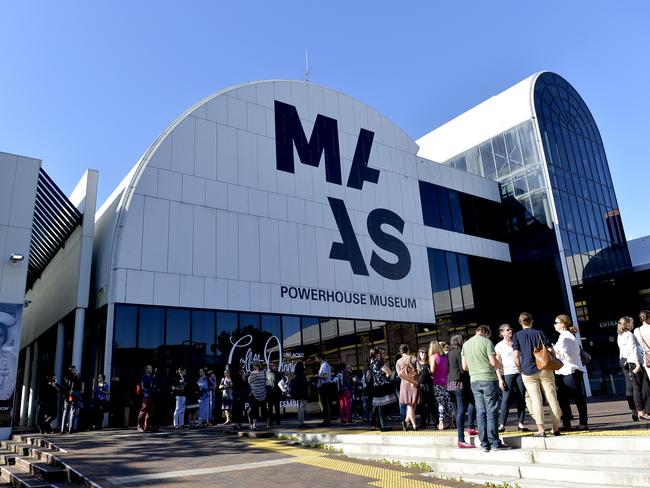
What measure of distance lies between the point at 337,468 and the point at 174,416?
8.59 metres

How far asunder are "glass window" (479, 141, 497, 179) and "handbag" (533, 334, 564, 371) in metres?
22.3

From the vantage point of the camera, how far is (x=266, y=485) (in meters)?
6.07

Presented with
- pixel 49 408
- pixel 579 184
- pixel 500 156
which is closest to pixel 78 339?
pixel 49 408

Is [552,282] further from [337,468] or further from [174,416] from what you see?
[337,468]

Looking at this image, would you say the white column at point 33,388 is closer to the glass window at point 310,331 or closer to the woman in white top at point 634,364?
the glass window at point 310,331

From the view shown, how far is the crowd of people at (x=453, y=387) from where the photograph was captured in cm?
675

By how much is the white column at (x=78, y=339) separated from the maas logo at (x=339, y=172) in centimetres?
855

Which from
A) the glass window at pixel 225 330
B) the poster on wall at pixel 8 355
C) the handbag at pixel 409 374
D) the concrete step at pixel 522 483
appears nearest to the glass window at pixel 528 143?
the glass window at pixel 225 330

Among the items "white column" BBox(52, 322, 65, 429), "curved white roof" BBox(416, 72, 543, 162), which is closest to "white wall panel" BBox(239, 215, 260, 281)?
"white column" BBox(52, 322, 65, 429)

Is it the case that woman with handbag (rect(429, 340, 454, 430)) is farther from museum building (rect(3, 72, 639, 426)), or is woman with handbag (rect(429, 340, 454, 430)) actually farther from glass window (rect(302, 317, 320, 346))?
glass window (rect(302, 317, 320, 346))

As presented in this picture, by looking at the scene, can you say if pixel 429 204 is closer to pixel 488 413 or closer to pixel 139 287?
pixel 139 287

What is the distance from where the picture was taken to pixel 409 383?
972 cm

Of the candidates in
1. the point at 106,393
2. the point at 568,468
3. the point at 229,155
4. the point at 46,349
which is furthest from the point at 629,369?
the point at 46,349

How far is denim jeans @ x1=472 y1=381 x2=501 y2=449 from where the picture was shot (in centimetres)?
644
